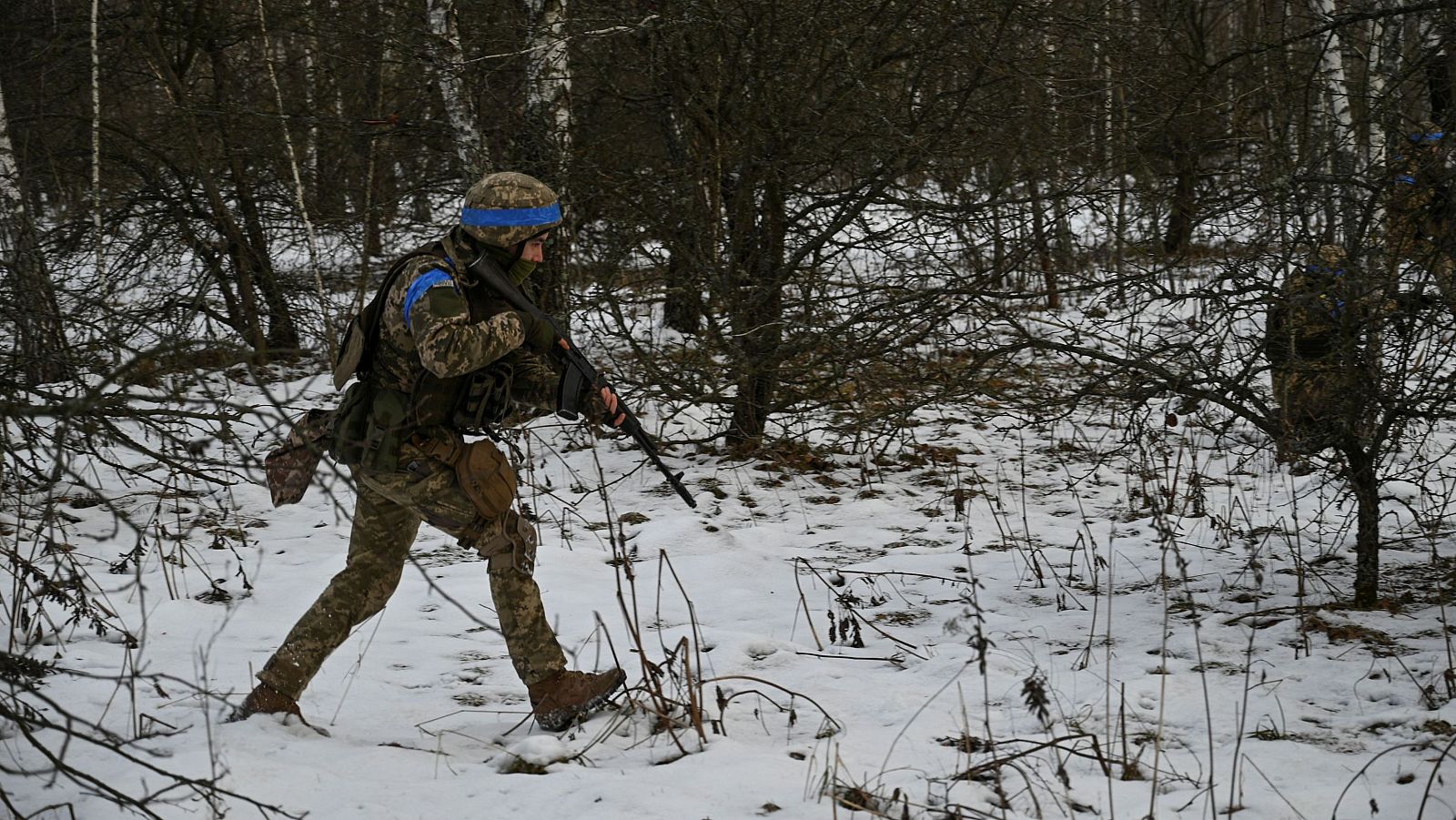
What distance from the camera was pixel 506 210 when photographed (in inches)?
132

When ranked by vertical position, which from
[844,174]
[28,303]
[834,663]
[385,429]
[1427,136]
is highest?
[844,174]

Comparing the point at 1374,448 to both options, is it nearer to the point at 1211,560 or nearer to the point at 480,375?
the point at 1211,560

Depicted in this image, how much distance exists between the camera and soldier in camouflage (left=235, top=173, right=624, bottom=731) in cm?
336

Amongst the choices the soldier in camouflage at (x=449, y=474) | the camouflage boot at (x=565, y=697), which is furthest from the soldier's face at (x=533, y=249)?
the camouflage boot at (x=565, y=697)

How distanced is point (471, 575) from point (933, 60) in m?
3.42

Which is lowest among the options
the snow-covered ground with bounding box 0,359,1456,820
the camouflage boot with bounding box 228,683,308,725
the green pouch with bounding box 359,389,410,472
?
the snow-covered ground with bounding box 0,359,1456,820

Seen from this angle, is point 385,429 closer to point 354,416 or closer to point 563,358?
point 354,416

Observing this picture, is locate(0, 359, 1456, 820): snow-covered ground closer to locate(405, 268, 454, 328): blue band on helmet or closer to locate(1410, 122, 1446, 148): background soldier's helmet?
locate(405, 268, 454, 328): blue band on helmet

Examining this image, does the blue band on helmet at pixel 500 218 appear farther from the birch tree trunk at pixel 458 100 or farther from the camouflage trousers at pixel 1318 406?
the birch tree trunk at pixel 458 100

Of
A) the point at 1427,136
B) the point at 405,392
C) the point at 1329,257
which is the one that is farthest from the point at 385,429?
the point at 1427,136

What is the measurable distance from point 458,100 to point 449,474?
3906 mm

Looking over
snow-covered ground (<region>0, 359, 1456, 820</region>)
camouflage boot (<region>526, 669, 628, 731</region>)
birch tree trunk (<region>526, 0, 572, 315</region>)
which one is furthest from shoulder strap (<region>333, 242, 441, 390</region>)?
birch tree trunk (<region>526, 0, 572, 315</region>)

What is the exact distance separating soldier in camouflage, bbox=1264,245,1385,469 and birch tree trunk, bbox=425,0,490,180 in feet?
14.2

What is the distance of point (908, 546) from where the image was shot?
5.31 m
